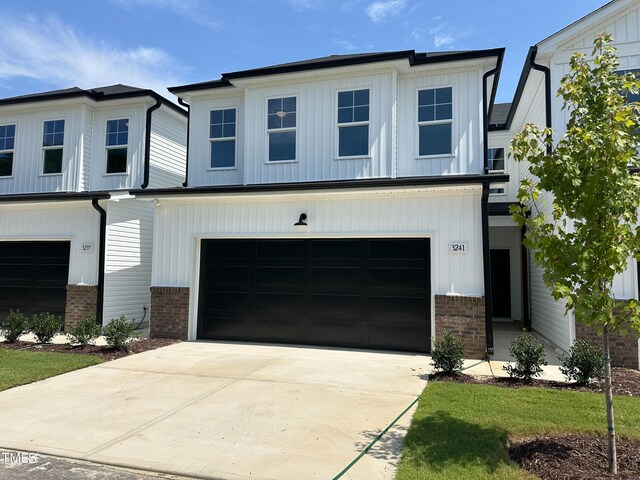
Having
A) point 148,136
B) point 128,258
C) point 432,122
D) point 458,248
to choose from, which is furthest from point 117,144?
point 458,248

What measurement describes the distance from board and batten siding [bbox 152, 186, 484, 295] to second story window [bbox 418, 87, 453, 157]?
131cm

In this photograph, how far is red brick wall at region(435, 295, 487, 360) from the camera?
8.74m

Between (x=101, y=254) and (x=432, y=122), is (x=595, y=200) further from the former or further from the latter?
(x=101, y=254)

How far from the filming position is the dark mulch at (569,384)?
21.5 feet

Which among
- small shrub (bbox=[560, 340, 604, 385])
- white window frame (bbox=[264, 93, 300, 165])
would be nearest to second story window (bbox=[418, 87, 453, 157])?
white window frame (bbox=[264, 93, 300, 165])

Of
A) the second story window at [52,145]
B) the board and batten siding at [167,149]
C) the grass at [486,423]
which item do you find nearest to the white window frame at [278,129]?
the board and batten siding at [167,149]

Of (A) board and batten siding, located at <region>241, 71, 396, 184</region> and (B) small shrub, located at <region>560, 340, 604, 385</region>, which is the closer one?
(B) small shrub, located at <region>560, 340, 604, 385</region>

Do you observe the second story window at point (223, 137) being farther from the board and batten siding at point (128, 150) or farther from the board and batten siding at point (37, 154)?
the board and batten siding at point (37, 154)

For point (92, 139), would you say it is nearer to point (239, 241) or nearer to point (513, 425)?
point (239, 241)

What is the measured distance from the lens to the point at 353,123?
33.9 ft

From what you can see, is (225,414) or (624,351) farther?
(624,351)

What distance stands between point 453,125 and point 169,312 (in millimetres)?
7874

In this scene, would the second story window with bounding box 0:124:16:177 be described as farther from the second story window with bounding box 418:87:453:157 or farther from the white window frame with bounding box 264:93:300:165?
the second story window with bounding box 418:87:453:157

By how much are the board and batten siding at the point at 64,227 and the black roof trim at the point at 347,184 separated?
2163 millimetres
